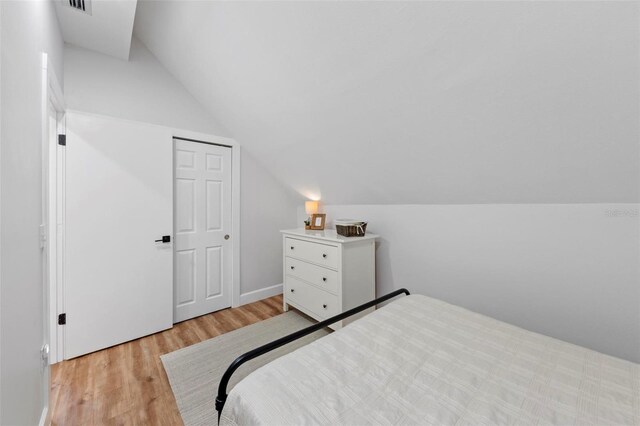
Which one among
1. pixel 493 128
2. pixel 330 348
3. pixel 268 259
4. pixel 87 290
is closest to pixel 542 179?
pixel 493 128

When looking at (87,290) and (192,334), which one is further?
(192,334)

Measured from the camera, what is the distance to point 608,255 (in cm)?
146

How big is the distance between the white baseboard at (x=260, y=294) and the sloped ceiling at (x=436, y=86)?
75.0 inches

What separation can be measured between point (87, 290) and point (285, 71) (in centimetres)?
243

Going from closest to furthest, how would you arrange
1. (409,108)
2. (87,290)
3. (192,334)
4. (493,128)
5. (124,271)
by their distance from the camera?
(493,128) → (409,108) → (87,290) → (124,271) → (192,334)

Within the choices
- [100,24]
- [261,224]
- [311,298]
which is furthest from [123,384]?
[100,24]

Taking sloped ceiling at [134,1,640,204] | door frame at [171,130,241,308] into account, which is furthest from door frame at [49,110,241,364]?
sloped ceiling at [134,1,640,204]

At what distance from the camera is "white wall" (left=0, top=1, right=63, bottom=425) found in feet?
2.79

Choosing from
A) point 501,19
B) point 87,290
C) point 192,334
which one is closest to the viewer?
point 501,19

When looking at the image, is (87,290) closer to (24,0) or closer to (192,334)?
(192,334)

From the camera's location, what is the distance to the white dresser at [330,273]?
2.30 meters

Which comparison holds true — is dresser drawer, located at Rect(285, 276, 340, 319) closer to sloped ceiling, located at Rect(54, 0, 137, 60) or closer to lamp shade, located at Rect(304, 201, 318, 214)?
lamp shade, located at Rect(304, 201, 318, 214)

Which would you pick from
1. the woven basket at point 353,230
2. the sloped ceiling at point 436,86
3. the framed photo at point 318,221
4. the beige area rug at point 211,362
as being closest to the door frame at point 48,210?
the beige area rug at point 211,362

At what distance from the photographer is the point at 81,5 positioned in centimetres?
176
